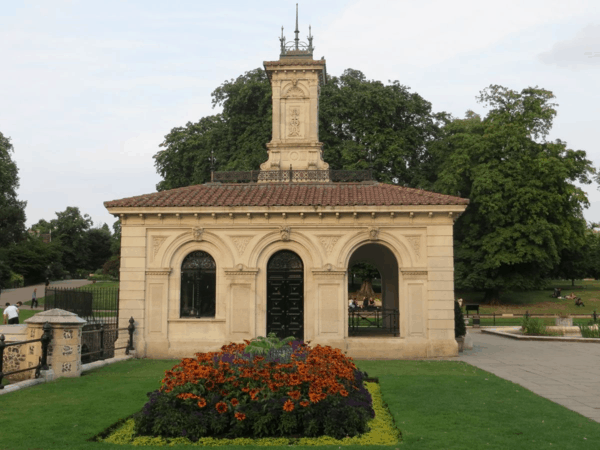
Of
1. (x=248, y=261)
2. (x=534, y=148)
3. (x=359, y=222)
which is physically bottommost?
(x=248, y=261)

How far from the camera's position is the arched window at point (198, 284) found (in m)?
20.8

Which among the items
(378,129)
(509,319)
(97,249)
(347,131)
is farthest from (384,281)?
(97,249)

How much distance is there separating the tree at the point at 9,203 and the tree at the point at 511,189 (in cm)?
3796

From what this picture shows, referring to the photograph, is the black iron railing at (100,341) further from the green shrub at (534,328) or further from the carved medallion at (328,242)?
the green shrub at (534,328)

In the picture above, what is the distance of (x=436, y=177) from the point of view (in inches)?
1736

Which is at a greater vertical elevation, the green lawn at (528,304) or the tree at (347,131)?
the tree at (347,131)

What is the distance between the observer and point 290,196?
2127cm

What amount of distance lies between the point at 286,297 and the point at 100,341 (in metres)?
6.15

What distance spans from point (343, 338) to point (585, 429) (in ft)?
37.1

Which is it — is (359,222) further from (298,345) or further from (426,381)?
(298,345)

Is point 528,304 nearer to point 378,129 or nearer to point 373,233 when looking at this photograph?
point 378,129

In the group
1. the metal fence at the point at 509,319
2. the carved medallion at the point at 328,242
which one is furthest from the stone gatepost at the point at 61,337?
the metal fence at the point at 509,319

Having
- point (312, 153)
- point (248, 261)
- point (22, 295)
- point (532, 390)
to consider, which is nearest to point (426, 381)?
point (532, 390)

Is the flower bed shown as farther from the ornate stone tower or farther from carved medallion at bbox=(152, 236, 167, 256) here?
the ornate stone tower
